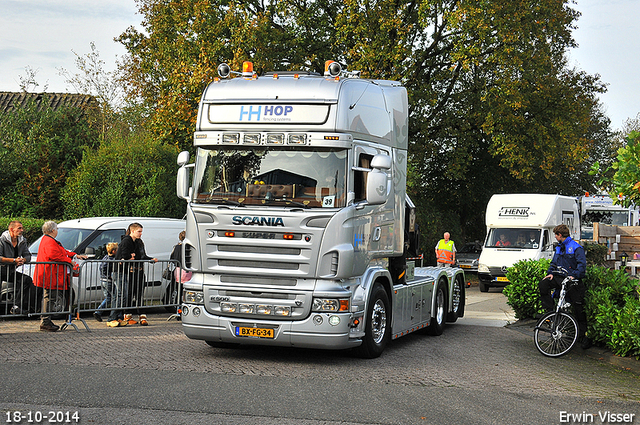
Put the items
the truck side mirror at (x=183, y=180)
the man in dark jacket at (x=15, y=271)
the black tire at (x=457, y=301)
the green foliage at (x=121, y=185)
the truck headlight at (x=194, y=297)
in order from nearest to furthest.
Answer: the truck headlight at (x=194, y=297) → the truck side mirror at (x=183, y=180) → the man in dark jacket at (x=15, y=271) → the black tire at (x=457, y=301) → the green foliage at (x=121, y=185)

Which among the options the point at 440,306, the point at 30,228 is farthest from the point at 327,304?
the point at 30,228

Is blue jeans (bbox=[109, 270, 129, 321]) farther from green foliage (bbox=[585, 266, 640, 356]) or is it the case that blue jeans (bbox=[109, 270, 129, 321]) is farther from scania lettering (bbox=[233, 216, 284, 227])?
green foliage (bbox=[585, 266, 640, 356])

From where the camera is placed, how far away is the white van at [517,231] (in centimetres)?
2297

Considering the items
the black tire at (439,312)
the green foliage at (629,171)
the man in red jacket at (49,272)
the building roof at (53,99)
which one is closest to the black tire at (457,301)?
the black tire at (439,312)

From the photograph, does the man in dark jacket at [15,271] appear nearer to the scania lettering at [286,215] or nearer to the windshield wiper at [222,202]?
the scania lettering at [286,215]

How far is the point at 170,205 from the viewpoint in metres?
21.6

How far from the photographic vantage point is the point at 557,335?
10.6 m

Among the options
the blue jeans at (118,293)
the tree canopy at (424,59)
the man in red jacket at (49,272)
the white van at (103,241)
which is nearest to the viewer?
the man in red jacket at (49,272)

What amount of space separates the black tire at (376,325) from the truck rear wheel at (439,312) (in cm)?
257

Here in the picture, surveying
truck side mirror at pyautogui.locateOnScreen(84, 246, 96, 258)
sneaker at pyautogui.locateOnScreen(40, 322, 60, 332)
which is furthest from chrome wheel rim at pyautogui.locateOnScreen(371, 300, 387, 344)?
truck side mirror at pyautogui.locateOnScreen(84, 246, 96, 258)

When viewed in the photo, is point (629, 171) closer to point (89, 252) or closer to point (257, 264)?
point (257, 264)

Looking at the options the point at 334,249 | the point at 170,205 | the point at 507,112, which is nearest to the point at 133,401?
the point at 334,249

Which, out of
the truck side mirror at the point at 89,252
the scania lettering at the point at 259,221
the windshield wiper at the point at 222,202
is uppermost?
the windshield wiper at the point at 222,202

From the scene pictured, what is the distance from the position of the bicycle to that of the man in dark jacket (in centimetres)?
801
